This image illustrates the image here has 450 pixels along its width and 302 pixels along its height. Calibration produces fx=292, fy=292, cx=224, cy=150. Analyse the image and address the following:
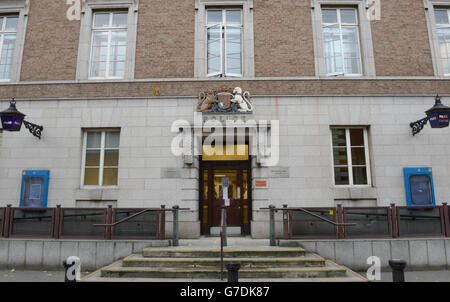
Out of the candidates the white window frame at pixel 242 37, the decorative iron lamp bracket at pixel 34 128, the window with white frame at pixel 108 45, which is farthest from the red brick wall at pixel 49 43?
the white window frame at pixel 242 37

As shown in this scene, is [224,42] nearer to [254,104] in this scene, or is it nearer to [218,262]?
[254,104]

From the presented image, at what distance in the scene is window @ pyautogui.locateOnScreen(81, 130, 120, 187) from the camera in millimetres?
10273

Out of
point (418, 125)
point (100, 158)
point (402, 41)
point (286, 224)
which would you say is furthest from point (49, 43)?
point (418, 125)

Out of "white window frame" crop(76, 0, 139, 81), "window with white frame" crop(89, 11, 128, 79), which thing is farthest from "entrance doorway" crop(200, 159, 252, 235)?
"window with white frame" crop(89, 11, 128, 79)

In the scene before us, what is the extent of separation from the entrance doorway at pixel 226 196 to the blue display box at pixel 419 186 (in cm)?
525

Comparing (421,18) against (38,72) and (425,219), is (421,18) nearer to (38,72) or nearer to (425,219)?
(425,219)

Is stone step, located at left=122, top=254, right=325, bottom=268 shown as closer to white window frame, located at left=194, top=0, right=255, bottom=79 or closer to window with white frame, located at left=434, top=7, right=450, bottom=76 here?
white window frame, located at left=194, top=0, right=255, bottom=79

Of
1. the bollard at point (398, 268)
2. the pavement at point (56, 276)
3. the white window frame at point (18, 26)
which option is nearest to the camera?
the bollard at point (398, 268)

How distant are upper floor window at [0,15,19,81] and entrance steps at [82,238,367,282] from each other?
8.96 m

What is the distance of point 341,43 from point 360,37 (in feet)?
2.36

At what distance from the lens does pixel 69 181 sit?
32.8 feet

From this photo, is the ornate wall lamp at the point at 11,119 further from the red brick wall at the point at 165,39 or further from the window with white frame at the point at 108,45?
the red brick wall at the point at 165,39

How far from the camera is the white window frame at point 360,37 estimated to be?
10.5 meters

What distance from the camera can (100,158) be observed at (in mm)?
10336
